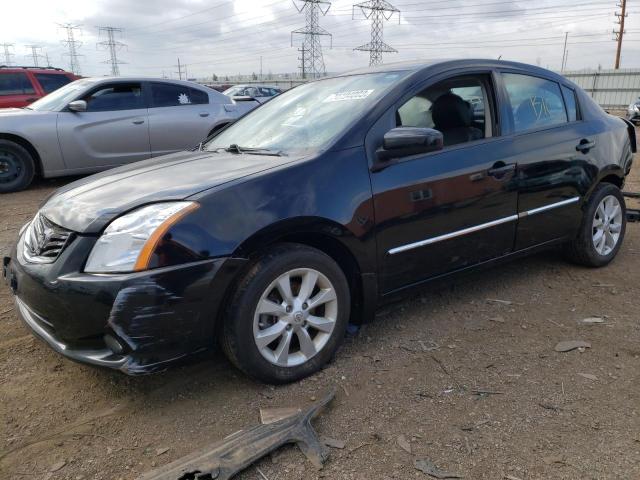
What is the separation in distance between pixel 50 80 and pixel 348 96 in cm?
878

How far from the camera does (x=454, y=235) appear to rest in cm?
320

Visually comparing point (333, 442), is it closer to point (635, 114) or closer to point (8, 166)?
point (8, 166)

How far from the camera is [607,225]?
4.36m

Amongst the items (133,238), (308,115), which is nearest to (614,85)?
(308,115)

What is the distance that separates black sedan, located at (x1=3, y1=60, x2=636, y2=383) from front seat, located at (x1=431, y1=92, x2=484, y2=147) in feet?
0.03

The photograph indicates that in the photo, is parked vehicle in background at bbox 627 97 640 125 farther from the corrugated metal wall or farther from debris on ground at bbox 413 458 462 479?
debris on ground at bbox 413 458 462 479

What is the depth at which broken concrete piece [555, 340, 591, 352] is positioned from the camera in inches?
120

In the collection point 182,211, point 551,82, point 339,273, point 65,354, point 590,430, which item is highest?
point 551,82

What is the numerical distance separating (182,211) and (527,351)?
6.82 feet

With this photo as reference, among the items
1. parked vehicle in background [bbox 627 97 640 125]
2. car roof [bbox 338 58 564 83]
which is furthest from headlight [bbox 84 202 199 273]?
parked vehicle in background [bbox 627 97 640 125]

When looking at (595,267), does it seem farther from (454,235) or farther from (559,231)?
(454,235)

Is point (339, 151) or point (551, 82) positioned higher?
point (551, 82)

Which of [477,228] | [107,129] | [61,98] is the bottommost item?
[477,228]

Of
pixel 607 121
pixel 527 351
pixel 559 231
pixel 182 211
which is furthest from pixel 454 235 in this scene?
pixel 607 121
